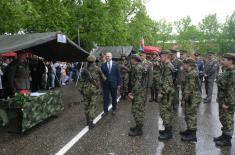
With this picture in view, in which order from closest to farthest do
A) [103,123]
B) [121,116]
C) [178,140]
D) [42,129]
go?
[178,140] < [42,129] < [103,123] < [121,116]

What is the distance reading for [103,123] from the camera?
9.34 metres

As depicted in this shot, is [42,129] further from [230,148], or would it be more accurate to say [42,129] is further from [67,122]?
[230,148]

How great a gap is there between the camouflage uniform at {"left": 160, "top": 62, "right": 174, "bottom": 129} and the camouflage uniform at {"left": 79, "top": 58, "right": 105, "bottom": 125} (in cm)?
207

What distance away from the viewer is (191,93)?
7.34 meters

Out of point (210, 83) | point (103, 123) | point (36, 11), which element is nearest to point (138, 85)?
point (103, 123)

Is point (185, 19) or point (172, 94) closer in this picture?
point (172, 94)

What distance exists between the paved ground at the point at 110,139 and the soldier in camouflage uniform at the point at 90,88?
0.40 metres

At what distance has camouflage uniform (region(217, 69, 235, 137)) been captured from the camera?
6.98 meters

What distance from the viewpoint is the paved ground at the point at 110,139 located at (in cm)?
683

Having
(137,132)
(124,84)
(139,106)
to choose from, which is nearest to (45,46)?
(124,84)

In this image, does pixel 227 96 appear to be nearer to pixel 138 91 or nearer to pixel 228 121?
pixel 228 121

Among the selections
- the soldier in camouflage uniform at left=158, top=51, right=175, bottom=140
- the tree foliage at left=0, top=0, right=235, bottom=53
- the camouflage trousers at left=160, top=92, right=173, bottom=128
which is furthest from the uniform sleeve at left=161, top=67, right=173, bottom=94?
the tree foliage at left=0, top=0, right=235, bottom=53

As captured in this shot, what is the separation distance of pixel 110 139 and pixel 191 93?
6.90ft

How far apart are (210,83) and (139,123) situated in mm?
6182
